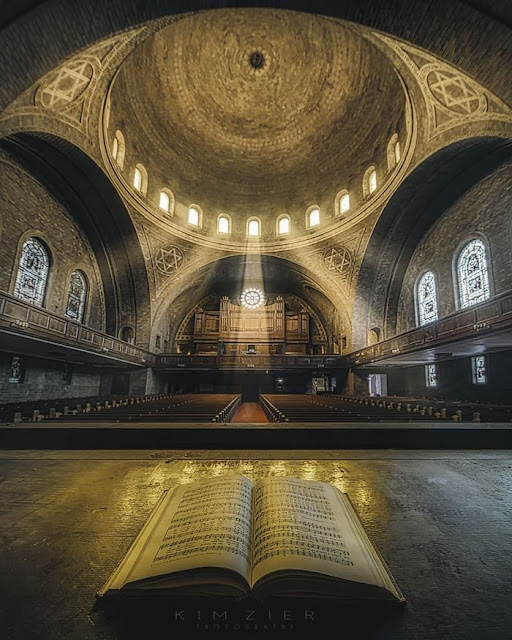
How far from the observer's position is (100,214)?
14.7m

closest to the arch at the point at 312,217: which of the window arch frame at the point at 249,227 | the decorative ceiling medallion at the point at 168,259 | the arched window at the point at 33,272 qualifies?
the window arch frame at the point at 249,227

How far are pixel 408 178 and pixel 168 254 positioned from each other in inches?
486

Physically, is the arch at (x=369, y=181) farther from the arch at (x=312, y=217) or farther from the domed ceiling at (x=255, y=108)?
the arch at (x=312, y=217)

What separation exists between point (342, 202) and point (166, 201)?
990 cm

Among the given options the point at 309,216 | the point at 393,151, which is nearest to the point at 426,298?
the point at 393,151

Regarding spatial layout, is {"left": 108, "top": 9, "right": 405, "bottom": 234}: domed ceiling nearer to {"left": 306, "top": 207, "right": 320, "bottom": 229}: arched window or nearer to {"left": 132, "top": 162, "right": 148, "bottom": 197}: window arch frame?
{"left": 132, "top": 162, "right": 148, "bottom": 197}: window arch frame

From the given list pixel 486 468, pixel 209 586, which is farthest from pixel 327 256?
pixel 209 586

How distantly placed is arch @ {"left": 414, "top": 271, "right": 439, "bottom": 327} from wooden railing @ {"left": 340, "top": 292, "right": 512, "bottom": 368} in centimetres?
314

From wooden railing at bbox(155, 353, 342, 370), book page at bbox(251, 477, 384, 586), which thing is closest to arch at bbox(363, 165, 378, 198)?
wooden railing at bbox(155, 353, 342, 370)

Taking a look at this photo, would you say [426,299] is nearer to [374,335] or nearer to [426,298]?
[426,298]

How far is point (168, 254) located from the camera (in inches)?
707

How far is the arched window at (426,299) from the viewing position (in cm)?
1489

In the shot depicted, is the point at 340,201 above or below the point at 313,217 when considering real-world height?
above

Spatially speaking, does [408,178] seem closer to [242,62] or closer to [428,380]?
[428,380]
